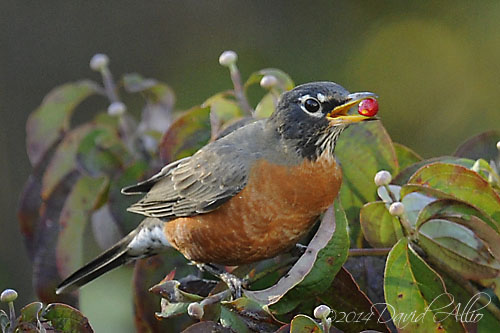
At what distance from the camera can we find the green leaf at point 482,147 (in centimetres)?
226

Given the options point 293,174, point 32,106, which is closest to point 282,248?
point 293,174

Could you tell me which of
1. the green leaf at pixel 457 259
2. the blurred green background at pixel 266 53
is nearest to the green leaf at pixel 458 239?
the green leaf at pixel 457 259

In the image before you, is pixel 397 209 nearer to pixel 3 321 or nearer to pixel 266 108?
pixel 3 321

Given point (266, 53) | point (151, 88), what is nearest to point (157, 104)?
point (151, 88)

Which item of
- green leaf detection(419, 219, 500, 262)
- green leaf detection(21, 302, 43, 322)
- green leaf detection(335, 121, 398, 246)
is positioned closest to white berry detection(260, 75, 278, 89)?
green leaf detection(335, 121, 398, 246)

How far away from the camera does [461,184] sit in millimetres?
1948

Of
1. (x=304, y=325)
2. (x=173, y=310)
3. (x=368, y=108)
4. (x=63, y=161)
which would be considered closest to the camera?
(x=304, y=325)

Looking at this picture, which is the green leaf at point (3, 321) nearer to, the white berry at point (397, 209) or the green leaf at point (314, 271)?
the green leaf at point (314, 271)

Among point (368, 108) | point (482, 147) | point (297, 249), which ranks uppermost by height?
point (368, 108)

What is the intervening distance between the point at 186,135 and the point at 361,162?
566 millimetres

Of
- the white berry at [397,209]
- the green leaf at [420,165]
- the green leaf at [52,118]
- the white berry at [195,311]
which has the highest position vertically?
the green leaf at [52,118]

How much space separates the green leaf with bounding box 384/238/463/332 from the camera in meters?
1.78

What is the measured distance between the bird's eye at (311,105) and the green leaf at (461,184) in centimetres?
47

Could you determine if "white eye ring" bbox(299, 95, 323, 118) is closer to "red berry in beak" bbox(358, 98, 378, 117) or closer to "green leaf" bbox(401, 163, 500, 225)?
"red berry in beak" bbox(358, 98, 378, 117)
